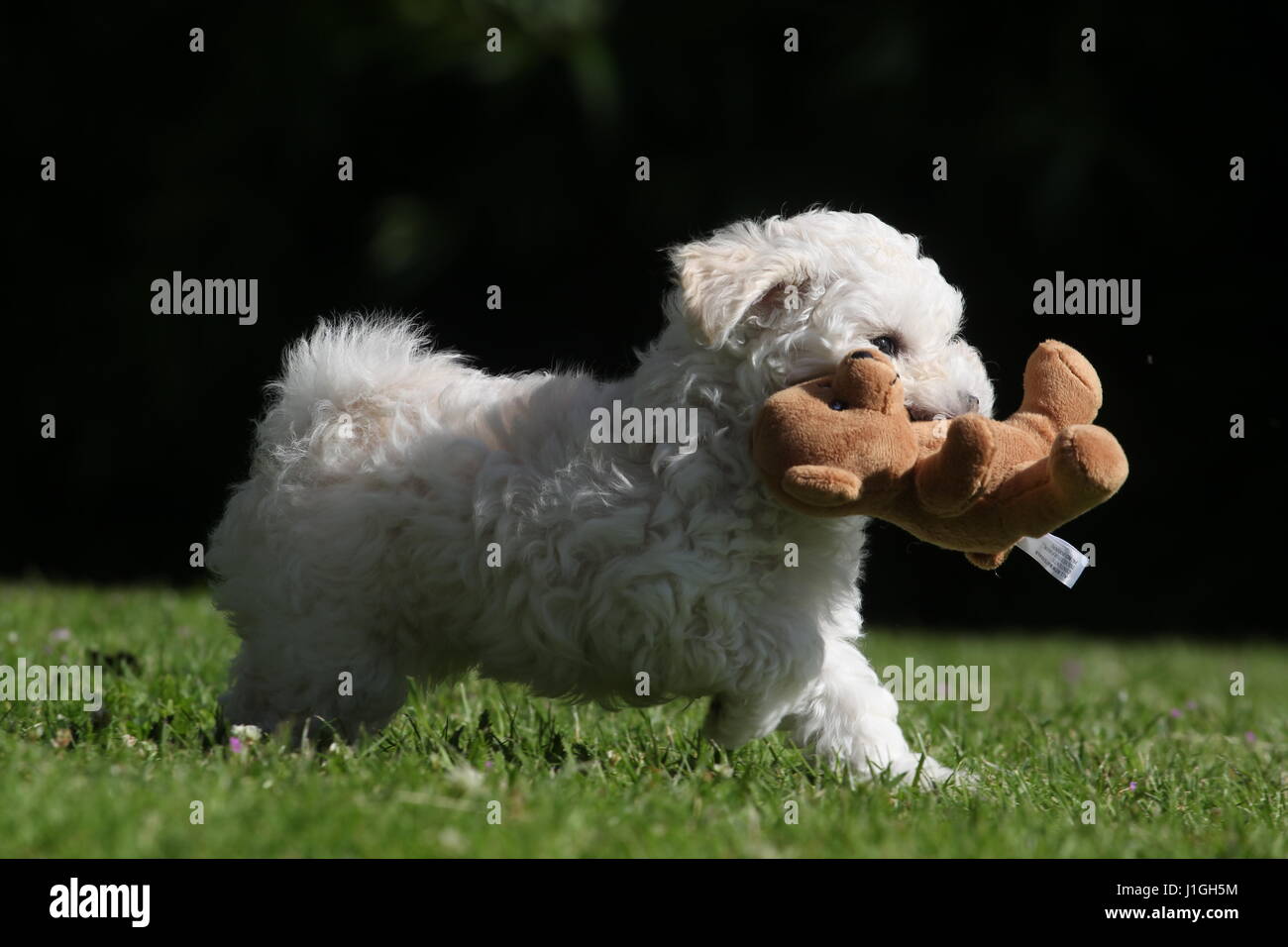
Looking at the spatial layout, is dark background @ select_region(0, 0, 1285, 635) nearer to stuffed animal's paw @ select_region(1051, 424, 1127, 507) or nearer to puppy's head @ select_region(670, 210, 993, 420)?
puppy's head @ select_region(670, 210, 993, 420)

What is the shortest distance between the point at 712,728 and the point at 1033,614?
22.2ft

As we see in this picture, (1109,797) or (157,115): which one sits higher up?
(157,115)

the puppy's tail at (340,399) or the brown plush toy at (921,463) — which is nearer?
the brown plush toy at (921,463)

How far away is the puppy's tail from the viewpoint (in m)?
3.67

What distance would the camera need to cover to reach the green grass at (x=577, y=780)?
8.54 feet

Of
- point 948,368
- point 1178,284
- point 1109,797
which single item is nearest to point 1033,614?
point 1178,284

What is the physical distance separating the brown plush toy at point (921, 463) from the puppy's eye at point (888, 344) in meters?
0.06

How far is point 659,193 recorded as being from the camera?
854 centimetres

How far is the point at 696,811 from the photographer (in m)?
2.99

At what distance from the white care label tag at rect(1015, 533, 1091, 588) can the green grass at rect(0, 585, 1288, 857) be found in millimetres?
553

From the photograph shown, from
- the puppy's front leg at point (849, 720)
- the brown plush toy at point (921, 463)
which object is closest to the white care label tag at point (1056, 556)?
the brown plush toy at point (921, 463)

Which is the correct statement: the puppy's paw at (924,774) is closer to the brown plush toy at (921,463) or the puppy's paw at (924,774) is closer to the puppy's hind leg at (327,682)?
the brown plush toy at (921,463)

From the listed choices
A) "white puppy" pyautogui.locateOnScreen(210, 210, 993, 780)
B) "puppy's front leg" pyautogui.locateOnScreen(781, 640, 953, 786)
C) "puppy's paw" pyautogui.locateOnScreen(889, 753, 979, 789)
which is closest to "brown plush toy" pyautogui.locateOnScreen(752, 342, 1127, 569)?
"white puppy" pyautogui.locateOnScreen(210, 210, 993, 780)
